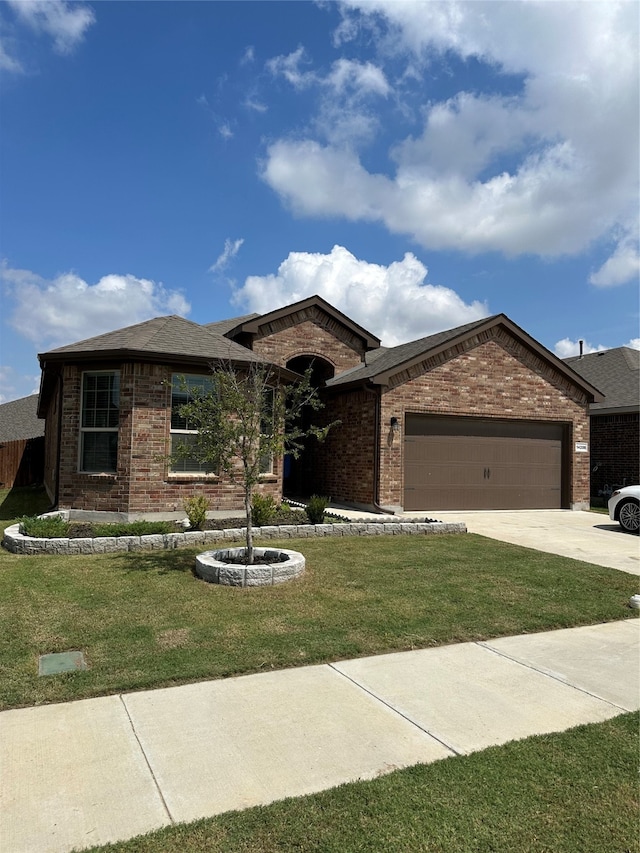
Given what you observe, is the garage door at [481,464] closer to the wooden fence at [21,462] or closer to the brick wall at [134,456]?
the brick wall at [134,456]

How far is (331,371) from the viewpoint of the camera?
59.5 ft

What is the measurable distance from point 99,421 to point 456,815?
410 inches

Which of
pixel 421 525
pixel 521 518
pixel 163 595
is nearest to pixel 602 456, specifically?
pixel 521 518

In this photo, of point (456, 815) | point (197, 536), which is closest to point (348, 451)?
point (197, 536)

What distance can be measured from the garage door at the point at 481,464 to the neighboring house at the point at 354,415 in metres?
0.04

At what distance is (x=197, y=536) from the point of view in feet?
30.3

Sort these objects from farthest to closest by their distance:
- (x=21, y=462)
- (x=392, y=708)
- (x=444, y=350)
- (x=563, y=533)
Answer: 1. (x=21, y=462)
2. (x=444, y=350)
3. (x=563, y=533)
4. (x=392, y=708)

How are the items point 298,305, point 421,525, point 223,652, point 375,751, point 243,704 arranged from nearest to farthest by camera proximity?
1. point 375,751
2. point 243,704
3. point 223,652
4. point 421,525
5. point 298,305

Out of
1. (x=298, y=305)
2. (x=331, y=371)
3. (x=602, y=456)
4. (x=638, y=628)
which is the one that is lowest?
(x=638, y=628)

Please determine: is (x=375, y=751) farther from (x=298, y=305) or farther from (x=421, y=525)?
A: (x=298, y=305)

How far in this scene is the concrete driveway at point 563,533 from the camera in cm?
939

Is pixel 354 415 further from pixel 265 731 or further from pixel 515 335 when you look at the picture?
pixel 265 731

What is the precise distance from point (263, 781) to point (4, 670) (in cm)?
247

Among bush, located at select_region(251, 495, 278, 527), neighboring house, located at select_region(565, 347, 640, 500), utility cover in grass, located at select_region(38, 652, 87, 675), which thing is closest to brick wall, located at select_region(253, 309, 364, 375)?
bush, located at select_region(251, 495, 278, 527)
